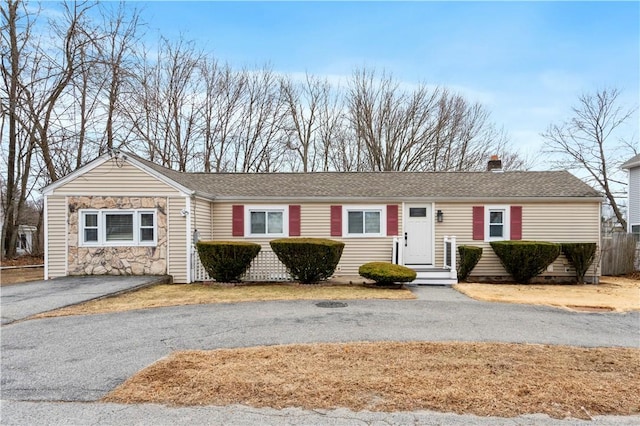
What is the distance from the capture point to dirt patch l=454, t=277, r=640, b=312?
30.4 ft

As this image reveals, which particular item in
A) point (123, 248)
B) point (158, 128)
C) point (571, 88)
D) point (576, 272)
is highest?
point (571, 88)

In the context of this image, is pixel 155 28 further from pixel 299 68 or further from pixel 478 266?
pixel 478 266

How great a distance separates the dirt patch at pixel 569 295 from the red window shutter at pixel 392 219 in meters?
2.86

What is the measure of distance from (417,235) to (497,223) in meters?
2.81

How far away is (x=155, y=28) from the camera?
22.1 metres

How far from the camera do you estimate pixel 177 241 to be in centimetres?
1219

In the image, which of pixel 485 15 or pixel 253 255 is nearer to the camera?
pixel 485 15

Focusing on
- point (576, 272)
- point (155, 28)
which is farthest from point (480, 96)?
point (155, 28)

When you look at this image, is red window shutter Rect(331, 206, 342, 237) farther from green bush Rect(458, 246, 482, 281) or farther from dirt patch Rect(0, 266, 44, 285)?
dirt patch Rect(0, 266, 44, 285)

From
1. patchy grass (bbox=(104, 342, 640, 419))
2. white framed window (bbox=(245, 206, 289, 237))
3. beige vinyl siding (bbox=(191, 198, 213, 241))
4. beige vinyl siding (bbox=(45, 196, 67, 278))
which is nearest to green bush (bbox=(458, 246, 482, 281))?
white framed window (bbox=(245, 206, 289, 237))

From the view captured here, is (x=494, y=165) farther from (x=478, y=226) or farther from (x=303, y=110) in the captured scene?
(x=303, y=110)

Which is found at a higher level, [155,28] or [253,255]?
[155,28]

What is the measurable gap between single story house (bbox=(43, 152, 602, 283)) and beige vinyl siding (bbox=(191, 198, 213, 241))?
34mm

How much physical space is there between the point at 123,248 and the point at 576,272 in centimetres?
1471
